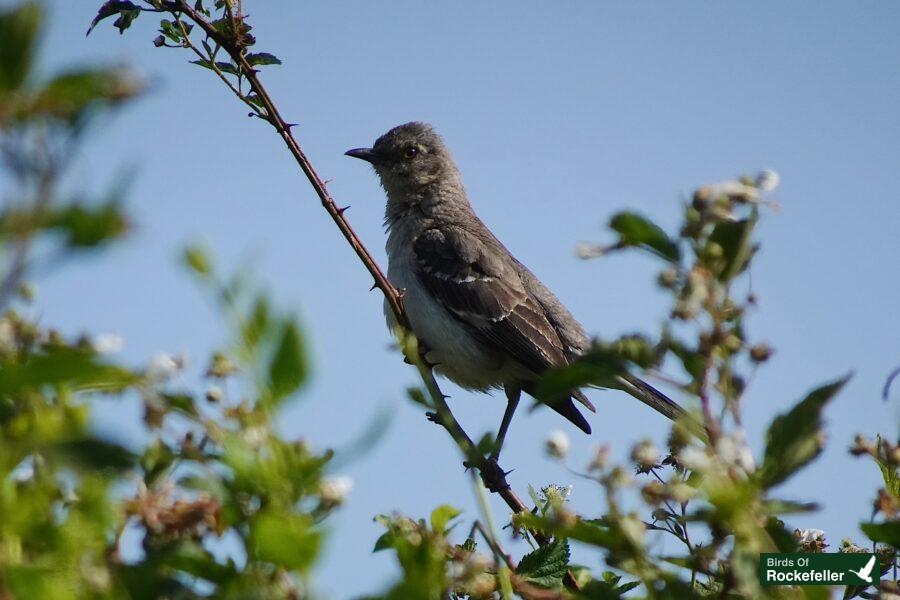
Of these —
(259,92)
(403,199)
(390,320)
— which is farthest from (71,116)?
(403,199)

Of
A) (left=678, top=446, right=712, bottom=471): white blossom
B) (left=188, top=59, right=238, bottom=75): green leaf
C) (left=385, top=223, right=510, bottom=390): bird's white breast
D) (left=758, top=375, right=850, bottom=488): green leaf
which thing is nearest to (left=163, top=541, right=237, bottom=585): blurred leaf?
(left=678, top=446, right=712, bottom=471): white blossom

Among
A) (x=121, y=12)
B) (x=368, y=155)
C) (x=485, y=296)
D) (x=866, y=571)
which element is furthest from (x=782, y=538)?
(x=368, y=155)

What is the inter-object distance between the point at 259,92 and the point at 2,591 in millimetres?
3077

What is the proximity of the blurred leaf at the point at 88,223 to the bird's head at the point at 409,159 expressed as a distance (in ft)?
26.3

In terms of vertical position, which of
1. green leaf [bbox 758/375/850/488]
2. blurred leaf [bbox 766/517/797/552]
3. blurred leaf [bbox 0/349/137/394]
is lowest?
blurred leaf [bbox 0/349/137/394]

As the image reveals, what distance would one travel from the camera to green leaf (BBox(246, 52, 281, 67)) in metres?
4.31

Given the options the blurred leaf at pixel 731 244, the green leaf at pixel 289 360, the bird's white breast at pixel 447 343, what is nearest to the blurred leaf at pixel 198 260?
the green leaf at pixel 289 360

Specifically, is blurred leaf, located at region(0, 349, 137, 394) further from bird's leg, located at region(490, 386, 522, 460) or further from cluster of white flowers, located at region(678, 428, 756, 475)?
bird's leg, located at region(490, 386, 522, 460)

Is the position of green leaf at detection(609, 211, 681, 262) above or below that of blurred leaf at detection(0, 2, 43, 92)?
above

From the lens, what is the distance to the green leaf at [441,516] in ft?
5.50

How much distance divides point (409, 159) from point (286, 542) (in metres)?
8.26

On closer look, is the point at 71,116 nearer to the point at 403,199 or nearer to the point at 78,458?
the point at 78,458

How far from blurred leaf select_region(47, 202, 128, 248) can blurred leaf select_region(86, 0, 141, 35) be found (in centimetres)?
360

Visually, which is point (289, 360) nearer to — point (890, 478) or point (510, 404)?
point (890, 478)
